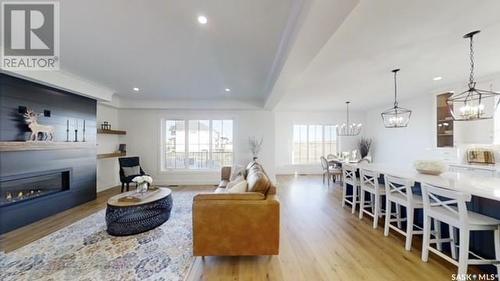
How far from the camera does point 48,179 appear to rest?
433 cm

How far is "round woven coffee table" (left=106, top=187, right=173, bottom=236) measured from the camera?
10.7 feet

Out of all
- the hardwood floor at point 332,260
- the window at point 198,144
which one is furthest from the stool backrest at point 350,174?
the window at point 198,144

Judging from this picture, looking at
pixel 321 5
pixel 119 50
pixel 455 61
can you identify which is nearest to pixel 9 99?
pixel 119 50

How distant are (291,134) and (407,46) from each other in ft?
21.8

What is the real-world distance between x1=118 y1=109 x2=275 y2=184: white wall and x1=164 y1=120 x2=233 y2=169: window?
0.72ft

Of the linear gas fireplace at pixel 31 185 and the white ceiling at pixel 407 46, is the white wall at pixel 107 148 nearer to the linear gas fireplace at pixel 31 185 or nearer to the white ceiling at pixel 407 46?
the linear gas fireplace at pixel 31 185

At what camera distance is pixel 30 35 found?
9.34 ft

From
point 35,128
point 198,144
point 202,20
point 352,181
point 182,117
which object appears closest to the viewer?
point 202,20

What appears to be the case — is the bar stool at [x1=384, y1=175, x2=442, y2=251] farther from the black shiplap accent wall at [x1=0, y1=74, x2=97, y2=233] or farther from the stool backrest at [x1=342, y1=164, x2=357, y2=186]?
the black shiplap accent wall at [x1=0, y1=74, x2=97, y2=233]

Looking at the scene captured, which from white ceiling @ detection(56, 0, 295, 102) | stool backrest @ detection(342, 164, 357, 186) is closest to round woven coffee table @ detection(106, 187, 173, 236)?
white ceiling @ detection(56, 0, 295, 102)

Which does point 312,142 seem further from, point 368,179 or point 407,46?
point 407,46

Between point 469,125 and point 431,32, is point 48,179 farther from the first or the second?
point 469,125

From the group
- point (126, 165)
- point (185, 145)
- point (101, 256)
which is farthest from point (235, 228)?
point (185, 145)

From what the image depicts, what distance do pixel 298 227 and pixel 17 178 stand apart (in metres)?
4.68
